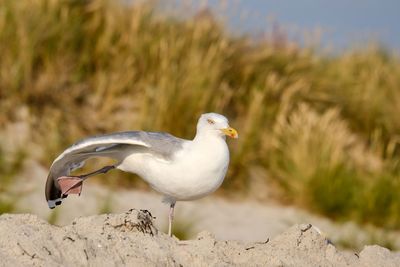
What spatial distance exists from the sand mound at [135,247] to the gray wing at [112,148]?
384mm

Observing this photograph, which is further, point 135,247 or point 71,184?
point 71,184

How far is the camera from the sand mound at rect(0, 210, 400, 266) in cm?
409

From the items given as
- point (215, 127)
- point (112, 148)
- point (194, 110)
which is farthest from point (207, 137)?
point (194, 110)

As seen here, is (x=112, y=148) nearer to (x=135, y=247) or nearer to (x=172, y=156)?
(x=172, y=156)

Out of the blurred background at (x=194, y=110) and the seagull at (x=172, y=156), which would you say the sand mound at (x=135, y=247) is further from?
the blurred background at (x=194, y=110)

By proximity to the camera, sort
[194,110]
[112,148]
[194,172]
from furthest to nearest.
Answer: [194,110] → [112,148] → [194,172]

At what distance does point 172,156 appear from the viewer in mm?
4766

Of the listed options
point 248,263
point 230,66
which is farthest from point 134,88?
point 248,263

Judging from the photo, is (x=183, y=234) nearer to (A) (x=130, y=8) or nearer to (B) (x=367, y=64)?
(A) (x=130, y=8)

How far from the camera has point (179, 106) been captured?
34.6 feet

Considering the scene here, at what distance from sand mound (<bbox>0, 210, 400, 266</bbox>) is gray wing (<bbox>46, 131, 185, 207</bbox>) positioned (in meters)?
0.38

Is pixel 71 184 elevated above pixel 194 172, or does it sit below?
below

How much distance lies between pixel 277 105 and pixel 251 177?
1246 millimetres

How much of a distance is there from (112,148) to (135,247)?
883mm
